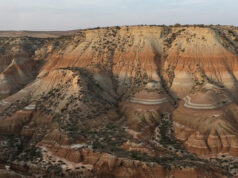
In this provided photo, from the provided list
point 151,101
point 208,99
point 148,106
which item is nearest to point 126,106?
point 148,106

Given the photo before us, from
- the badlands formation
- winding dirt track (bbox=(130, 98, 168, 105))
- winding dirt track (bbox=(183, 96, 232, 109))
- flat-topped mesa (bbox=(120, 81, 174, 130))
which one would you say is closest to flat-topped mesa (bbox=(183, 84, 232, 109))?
winding dirt track (bbox=(183, 96, 232, 109))

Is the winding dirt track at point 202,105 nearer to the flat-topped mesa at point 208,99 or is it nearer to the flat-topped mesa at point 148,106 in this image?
the flat-topped mesa at point 208,99

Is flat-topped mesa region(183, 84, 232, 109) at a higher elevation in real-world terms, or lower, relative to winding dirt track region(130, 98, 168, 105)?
higher

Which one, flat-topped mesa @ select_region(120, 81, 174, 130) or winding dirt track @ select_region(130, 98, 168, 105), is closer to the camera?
flat-topped mesa @ select_region(120, 81, 174, 130)

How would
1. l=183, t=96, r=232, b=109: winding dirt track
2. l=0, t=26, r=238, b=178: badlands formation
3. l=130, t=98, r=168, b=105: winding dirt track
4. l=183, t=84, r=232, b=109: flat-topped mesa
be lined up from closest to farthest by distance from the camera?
l=0, t=26, r=238, b=178: badlands formation < l=183, t=96, r=232, b=109: winding dirt track < l=183, t=84, r=232, b=109: flat-topped mesa < l=130, t=98, r=168, b=105: winding dirt track

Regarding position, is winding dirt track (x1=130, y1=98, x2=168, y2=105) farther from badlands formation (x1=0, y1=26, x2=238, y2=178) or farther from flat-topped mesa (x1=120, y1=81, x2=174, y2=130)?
badlands formation (x1=0, y1=26, x2=238, y2=178)

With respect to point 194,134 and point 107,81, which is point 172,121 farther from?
point 107,81

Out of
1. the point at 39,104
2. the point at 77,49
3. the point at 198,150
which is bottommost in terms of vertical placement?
the point at 198,150

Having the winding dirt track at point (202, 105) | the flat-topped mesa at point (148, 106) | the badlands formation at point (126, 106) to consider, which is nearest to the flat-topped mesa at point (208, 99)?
the winding dirt track at point (202, 105)

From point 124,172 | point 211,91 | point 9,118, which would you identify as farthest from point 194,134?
point 9,118
